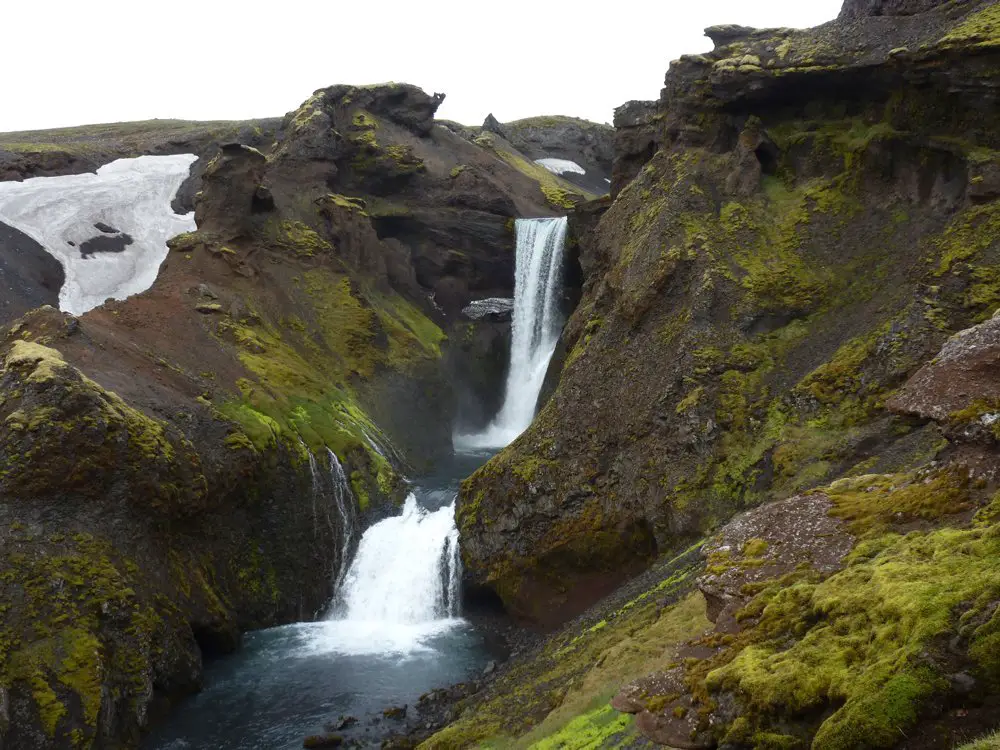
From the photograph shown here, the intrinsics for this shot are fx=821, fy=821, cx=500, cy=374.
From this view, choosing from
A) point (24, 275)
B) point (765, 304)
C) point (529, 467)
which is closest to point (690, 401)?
point (765, 304)

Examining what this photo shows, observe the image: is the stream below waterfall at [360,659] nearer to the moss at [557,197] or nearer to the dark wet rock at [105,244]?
the dark wet rock at [105,244]

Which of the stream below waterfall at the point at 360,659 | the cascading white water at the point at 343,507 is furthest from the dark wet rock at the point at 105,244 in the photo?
the stream below waterfall at the point at 360,659

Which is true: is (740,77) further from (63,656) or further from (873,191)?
(63,656)

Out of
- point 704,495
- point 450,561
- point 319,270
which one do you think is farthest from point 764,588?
point 319,270

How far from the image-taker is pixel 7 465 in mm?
25141

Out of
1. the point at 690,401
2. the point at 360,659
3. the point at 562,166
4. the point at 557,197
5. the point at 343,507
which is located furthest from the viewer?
the point at 562,166

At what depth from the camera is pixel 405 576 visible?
33.3 metres

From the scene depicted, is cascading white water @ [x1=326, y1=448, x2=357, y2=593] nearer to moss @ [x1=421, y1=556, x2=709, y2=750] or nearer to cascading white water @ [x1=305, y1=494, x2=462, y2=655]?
cascading white water @ [x1=305, y1=494, x2=462, y2=655]

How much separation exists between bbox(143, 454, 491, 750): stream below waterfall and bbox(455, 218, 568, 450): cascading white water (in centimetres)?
1710

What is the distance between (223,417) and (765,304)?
71.6 feet

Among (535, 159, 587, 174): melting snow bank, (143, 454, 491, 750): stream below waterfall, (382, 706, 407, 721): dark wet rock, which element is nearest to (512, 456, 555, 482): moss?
(143, 454, 491, 750): stream below waterfall

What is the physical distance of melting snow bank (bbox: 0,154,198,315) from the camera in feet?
193

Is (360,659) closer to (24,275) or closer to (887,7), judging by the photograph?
(887,7)

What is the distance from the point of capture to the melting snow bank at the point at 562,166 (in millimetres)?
98406
